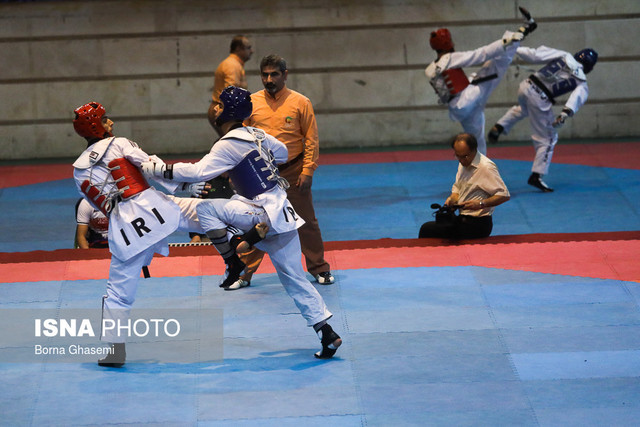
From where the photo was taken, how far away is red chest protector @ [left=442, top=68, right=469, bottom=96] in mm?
12164

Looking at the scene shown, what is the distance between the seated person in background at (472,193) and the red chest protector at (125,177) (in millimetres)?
3763

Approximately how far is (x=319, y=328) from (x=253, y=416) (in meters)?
0.99

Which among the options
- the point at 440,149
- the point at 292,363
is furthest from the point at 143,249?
the point at 440,149

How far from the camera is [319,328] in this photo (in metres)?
6.55

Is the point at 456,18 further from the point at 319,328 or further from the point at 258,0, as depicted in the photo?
the point at 319,328

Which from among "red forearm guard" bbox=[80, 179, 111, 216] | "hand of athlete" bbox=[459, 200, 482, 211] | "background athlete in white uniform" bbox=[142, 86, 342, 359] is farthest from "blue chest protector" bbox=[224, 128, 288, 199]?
"hand of athlete" bbox=[459, 200, 482, 211]

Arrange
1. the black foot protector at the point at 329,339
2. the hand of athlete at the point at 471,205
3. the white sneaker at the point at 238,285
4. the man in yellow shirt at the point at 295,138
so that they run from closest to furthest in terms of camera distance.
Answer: the black foot protector at the point at 329,339
the man in yellow shirt at the point at 295,138
the white sneaker at the point at 238,285
the hand of athlete at the point at 471,205

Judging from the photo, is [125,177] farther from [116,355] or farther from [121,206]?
[116,355]

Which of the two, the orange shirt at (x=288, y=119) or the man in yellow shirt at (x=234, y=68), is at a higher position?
the orange shirt at (x=288, y=119)

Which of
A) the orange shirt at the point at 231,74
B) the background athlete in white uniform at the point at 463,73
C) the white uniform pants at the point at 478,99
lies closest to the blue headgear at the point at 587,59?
the background athlete in white uniform at the point at 463,73

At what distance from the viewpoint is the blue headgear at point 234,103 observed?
642 cm

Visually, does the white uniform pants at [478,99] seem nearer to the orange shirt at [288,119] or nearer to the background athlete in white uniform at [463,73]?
the background athlete in white uniform at [463,73]

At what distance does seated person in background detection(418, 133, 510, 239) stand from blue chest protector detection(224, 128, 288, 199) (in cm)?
313

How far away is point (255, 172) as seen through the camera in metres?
6.48
